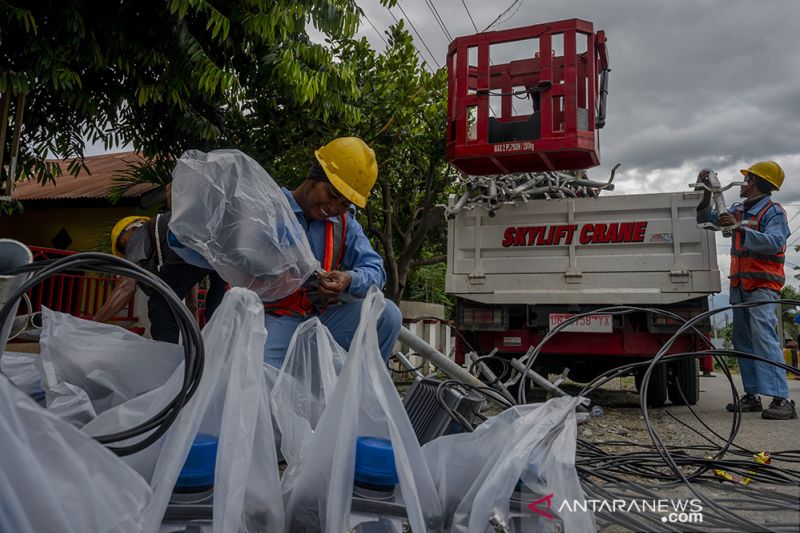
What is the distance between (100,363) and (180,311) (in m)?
0.46

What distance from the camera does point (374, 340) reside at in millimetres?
1335

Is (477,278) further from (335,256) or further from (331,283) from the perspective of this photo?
(331,283)

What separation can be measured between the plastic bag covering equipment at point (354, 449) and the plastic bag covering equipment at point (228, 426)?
0.08 m

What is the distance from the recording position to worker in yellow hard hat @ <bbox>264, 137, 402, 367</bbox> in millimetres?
2418

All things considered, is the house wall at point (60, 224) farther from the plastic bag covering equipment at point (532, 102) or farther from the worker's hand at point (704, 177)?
the worker's hand at point (704, 177)

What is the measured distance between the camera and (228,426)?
1.17 m

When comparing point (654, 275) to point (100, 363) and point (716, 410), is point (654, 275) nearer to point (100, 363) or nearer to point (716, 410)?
point (716, 410)

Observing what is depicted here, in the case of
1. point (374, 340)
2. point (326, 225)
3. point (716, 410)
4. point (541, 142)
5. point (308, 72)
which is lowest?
point (716, 410)

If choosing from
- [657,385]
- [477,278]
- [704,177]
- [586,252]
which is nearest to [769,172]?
[704,177]

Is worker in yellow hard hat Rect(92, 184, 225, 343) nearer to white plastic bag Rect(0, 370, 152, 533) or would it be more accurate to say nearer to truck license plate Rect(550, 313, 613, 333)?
white plastic bag Rect(0, 370, 152, 533)

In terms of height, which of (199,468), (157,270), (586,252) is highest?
(586,252)

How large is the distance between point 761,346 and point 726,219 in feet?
3.06

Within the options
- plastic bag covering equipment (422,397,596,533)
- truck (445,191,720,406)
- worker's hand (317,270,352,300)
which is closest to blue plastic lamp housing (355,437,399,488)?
plastic bag covering equipment (422,397,596,533)

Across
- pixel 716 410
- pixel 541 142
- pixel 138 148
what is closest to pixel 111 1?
pixel 138 148
